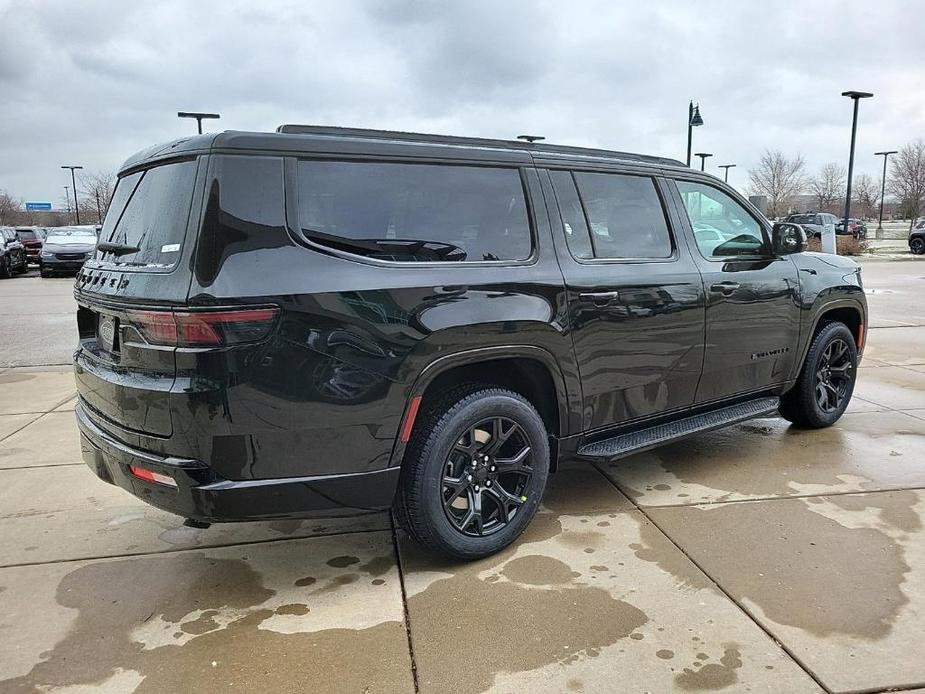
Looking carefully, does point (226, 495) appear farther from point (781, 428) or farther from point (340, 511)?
point (781, 428)

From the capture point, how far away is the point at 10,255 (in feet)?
76.5

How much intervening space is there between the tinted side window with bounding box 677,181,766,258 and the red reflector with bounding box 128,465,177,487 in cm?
312

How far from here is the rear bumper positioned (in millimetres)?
2678

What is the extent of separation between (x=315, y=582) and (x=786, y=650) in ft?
6.43

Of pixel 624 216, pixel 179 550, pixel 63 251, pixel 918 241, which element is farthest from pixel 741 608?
pixel 918 241

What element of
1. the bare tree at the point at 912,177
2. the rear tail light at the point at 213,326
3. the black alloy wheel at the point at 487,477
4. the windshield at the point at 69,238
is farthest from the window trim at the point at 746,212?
the bare tree at the point at 912,177

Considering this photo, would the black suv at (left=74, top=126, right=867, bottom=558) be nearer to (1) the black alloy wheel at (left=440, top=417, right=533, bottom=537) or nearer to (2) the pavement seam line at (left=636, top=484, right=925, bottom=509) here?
(1) the black alloy wheel at (left=440, top=417, right=533, bottom=537)

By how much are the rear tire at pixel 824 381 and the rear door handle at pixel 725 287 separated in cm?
117

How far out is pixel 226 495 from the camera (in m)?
2.68

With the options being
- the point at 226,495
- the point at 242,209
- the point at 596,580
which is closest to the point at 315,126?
the point at 242,209

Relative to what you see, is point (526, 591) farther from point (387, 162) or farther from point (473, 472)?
point (387, 162)

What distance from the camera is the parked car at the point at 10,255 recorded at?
22.8 metres

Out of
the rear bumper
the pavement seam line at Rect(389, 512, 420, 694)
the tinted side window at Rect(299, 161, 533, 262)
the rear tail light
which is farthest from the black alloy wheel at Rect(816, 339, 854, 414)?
the rear tail light

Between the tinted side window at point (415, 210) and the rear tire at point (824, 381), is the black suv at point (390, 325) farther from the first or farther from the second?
the rear tire at point (824, 381)
